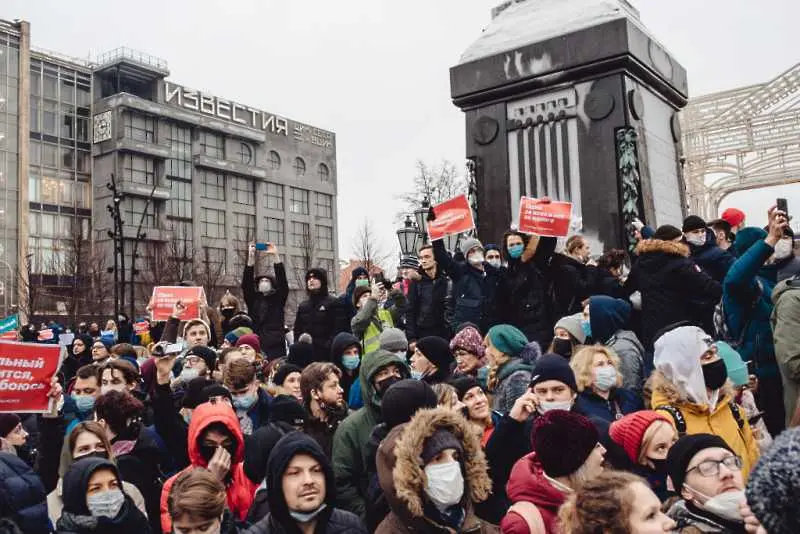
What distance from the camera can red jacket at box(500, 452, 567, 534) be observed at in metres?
3.04

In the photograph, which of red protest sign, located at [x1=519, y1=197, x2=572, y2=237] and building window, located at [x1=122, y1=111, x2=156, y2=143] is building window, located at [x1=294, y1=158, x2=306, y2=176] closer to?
building window, located at [x1=122, y1=111, x2=156, y2=143]

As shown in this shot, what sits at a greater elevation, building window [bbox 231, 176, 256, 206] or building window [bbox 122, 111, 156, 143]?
building window [bbox 122, 111, 156, 143]

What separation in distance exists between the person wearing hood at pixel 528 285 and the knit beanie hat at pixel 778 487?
5.70 metres

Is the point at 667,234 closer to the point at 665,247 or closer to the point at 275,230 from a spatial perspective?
the point at 665,247

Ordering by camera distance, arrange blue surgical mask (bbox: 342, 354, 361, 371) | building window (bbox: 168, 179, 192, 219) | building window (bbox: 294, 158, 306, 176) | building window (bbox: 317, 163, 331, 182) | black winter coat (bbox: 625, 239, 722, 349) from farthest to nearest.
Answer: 1. building window (bbox: 317, 163, 331, 182)
2. building window (bbox: 294, 158, 306, 176)
3. building window (bbox: 168, 179, 192, 219)
4. blue surgical mask (bbox: 342, 354, 361, 371)
5. black winter coat (bbox: 625, 239, 722, 349)

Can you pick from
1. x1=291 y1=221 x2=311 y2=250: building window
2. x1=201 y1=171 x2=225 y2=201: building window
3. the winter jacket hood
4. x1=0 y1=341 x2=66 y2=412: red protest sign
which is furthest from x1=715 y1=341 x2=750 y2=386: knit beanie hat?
x1=291 y1=221 x2=311 y2=250: building window

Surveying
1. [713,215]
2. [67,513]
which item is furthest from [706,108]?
[67,513]

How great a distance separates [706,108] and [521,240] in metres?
29.8

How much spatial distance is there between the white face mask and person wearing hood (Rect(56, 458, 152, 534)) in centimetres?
169


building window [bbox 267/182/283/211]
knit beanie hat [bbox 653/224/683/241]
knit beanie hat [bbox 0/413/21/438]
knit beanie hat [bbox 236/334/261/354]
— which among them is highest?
building window [bbox 267/182/283/211]

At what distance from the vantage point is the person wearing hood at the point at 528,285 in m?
7.30

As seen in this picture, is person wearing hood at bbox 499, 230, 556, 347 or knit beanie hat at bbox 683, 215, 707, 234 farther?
person wearing hood at bbox 499, 230, 556, 347

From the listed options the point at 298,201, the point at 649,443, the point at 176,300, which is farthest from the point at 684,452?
the point at 298,201

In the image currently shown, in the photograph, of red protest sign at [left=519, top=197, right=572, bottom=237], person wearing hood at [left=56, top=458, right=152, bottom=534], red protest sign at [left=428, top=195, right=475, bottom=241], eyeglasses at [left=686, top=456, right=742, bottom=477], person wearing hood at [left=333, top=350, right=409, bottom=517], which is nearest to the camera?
eyeglasses at [left=686, top=456, right=742, bottom=477]
